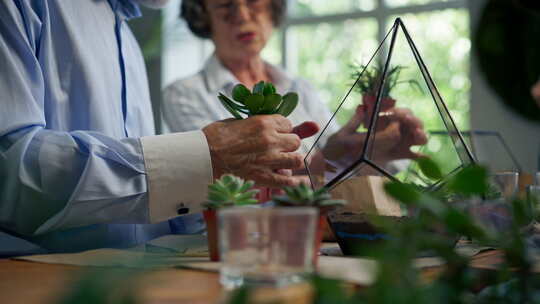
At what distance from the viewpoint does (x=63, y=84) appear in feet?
4.00

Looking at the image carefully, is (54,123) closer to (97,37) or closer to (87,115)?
(87,115)

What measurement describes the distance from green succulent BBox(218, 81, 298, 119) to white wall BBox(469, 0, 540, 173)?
3.36 metres

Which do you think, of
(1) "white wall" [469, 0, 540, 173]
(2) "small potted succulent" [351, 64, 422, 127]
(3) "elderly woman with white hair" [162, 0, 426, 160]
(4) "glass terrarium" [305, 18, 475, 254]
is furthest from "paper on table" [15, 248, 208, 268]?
(1) "white wall" [469, 0, 540, 173]

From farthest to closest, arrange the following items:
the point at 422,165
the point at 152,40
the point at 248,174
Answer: the point at 152,40, the point at 248,174, the point at 422,165

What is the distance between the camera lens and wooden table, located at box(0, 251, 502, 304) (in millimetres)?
537

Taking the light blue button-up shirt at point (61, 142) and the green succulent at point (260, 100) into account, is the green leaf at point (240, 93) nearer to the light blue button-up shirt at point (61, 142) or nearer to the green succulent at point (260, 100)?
the green succulent at point (260, 100)

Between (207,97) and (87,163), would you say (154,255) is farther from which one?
(207,97)

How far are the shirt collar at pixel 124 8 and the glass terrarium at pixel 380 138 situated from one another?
625 millimetres

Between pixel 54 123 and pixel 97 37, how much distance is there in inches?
8.0

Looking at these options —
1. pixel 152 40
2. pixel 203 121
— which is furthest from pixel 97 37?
pixel 152 40

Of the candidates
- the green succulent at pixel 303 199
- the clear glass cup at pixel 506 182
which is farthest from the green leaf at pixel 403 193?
the clear glass cup at pixel 506 182

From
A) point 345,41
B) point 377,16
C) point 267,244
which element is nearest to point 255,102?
point 267,244

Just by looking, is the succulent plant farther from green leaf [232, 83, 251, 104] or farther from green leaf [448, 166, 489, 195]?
green leaf [448, 166, 489, 195]

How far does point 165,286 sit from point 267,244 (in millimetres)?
92
